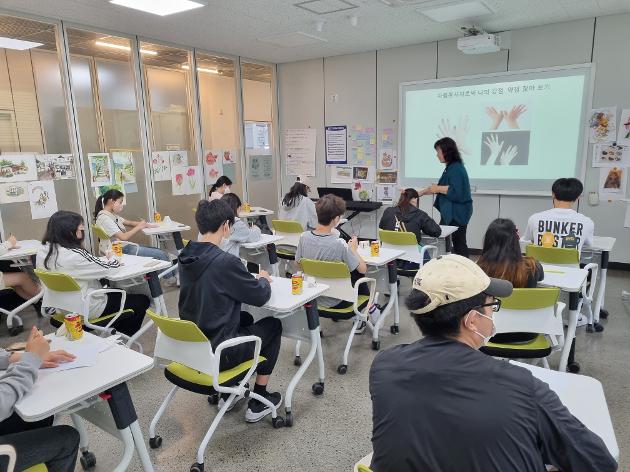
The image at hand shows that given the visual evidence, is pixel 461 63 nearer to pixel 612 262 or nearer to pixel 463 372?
pixel 612 262

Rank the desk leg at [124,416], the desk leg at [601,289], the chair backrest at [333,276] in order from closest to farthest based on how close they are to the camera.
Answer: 1. the desk leg at [124,416]
2. the chair backrest at [333,276]
3. the desk leg at [601,289]

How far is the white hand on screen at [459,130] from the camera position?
6051 millimetres

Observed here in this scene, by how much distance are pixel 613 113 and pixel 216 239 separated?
16.5ft

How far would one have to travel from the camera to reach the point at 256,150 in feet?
24.4

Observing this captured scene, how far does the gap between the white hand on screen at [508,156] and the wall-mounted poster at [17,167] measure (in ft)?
18.6

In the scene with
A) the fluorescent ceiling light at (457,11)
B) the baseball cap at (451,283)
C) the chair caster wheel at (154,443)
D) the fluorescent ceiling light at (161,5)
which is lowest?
the chair caster wheel at (154,443)

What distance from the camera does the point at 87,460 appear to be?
7.38 feet

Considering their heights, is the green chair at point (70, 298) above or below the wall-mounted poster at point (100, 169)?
below

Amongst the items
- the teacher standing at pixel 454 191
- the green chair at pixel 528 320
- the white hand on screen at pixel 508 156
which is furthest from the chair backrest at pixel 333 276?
the white hand on screen at pixel 508 156

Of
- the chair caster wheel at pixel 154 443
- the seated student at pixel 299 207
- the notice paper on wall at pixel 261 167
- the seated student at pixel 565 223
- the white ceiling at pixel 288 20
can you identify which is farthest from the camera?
the notice paper on wall at pixel 261 167

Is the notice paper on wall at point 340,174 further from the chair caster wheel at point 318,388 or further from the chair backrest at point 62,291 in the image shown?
the chair backrest at point 62,291

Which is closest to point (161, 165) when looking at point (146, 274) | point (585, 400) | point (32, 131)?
point (32, 131)

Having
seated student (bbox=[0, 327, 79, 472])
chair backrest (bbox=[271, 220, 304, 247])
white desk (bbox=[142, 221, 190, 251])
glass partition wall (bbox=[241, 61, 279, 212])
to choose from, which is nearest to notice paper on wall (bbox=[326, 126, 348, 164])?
glass partition wall (bbox=[241, 61, 279, 212])

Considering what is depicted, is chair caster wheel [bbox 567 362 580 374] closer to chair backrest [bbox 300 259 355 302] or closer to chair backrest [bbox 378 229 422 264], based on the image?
chair backrest [bbox 378 229 422 264]
